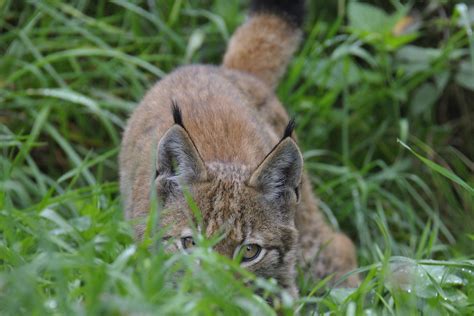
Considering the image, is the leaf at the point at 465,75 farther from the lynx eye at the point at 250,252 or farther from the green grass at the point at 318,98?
the lynx eye at the point at 250,252

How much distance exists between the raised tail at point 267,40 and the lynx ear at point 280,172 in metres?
1.68

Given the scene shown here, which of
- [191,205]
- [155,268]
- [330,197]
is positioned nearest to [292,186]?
[191,205]

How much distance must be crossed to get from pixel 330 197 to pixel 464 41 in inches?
73.3

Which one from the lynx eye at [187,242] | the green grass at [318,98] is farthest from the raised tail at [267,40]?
the lynx eye at [187,242]

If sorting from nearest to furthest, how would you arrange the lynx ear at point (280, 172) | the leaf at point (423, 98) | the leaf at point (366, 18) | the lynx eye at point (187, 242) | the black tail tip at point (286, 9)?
the lynx eye at point (187, 242) < the lynx ear at point (280, 172) < the black tail tip at point (286, 9) < the leaf at point (366, 18) < the leaf at point (423, 98)

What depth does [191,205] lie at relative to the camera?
157 inches

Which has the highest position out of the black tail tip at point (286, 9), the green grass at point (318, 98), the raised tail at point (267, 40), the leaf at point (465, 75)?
the black tail tip at point (286, 9)

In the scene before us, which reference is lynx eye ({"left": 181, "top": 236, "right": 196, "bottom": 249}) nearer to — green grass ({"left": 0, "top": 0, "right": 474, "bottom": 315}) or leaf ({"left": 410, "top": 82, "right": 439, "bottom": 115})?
green grass ({"left": 0, "top": 0, "right": 474, "bottom": 315})

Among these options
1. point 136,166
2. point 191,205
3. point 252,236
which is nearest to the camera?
point 191,205

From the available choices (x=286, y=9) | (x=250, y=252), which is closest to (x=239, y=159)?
A: (x=250, y=252)

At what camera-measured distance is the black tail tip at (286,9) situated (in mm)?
6367

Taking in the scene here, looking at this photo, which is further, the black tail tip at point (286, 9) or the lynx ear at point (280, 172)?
the black tail tip at point (286, 9)

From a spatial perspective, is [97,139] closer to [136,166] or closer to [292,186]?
[136,166]

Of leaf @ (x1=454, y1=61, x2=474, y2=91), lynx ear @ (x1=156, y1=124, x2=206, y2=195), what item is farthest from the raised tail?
lynx ear @ (x1=156, y1=124, x2=206, y2=195)
